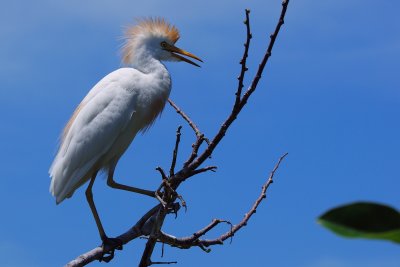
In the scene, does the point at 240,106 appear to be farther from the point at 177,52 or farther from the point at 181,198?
the point at 177,52

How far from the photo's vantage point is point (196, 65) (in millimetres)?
5801

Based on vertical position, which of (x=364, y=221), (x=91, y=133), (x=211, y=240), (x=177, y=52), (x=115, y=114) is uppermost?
(x=177, y=52)

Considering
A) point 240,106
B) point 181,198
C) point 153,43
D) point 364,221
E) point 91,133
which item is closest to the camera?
point 364,221

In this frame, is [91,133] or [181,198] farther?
[91,133]

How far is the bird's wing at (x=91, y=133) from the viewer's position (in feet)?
17.0

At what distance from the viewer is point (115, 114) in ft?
17.7

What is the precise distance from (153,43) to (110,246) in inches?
88.1

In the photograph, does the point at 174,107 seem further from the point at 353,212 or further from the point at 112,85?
the point at 353,212

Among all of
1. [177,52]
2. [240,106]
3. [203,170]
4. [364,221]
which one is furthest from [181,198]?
[364,221]

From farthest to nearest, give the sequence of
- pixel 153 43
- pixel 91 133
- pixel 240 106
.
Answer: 1. pixel 153 43
2. pixel 91 133
3. pixel 240 106

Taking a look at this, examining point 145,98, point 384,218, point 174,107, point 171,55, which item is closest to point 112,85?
point 145,98

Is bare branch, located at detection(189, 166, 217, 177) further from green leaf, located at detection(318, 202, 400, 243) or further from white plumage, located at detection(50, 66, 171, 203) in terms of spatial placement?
green leaf, located at detection(318, 202, 400, 243)

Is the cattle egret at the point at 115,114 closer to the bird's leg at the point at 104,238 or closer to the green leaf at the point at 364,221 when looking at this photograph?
the bird's leg at the point at 104,238

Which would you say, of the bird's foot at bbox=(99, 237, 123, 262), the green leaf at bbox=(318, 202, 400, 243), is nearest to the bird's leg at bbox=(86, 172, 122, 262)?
the bird's foot at bbox=(99, 237, 123, 262)
